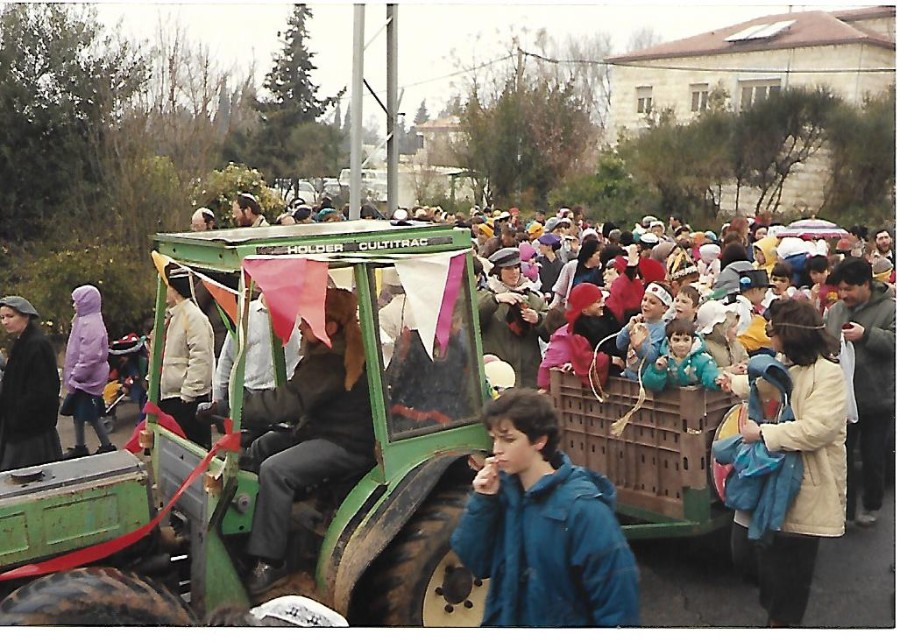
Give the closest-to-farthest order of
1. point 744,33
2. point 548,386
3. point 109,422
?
1. point 548,386
2. point 744,33
3. point 109,422

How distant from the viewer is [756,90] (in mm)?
9922

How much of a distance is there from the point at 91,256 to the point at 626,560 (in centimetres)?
777

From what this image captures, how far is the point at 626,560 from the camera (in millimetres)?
2486

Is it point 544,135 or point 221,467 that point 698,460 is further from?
point 544,135

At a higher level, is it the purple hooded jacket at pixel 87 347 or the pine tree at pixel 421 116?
the pine tree at pixel 421 116

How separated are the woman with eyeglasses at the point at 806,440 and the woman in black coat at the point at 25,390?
12.2 ft

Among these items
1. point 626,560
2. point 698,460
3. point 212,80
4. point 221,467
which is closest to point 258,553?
point 221,467

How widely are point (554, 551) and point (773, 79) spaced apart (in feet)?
26.4

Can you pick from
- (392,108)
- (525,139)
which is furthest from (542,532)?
(525,139)

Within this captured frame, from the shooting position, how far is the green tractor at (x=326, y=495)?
322 cm

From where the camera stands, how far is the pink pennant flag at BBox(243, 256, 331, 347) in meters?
3.11

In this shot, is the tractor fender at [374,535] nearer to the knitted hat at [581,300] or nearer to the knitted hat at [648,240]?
the knitted hat at [581,300]

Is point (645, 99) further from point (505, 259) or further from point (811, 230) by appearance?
point (505, 259)

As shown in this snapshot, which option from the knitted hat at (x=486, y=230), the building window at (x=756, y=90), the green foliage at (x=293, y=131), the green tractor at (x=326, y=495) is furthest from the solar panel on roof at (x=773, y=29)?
the green foliage at (x=293, y=131)
